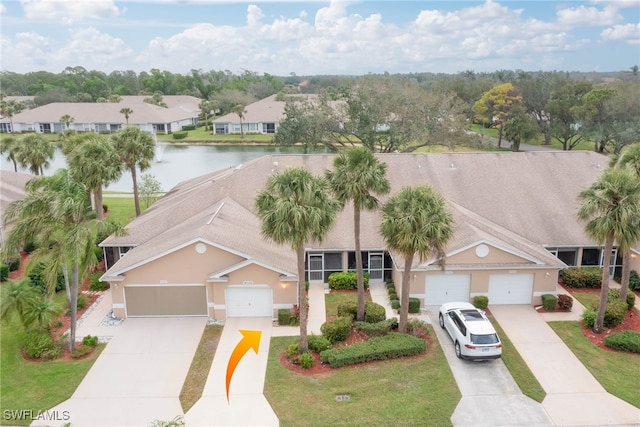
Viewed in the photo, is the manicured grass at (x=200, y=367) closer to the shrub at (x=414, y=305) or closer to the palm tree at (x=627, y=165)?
the shrub at (x=414, y=305)

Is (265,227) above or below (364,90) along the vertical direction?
below

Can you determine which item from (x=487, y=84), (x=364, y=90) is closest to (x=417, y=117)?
(x=364, y=90)

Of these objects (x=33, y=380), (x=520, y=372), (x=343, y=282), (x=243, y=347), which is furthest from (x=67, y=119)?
(x=520, y=372)

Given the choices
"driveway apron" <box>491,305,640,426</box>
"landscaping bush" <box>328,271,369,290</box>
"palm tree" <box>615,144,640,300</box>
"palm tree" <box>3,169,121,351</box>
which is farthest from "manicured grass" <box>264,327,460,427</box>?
"palm tree" <box>615,144,640,300</box>

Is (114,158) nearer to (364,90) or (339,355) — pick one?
(339,355)

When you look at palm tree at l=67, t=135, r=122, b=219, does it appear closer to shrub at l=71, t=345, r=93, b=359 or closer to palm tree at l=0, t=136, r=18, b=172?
shrub at l=71, t=345, r=93, b=359

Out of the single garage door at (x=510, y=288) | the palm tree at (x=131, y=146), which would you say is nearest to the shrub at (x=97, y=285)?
the palm tree at (x=131, y=146)

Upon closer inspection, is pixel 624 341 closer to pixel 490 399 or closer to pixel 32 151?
pixel 490 399
